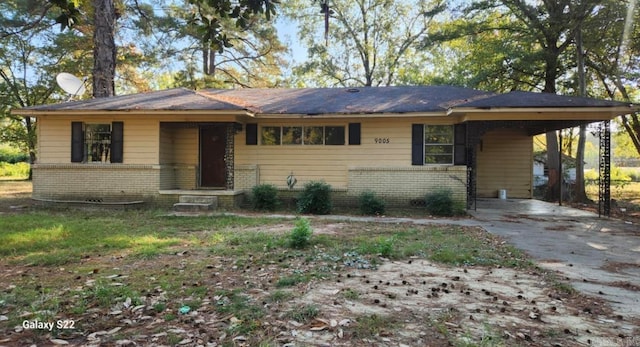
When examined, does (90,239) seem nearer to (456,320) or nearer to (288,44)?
(456,320)

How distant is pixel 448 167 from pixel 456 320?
8.63m

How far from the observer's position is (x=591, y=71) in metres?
18.0

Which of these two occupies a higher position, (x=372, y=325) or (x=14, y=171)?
(x=14, y=171)

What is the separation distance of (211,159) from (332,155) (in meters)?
4.19

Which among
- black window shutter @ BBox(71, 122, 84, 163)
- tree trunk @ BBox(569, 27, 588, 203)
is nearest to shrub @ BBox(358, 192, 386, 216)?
tree trunk @ BBox(569, 27, 588, 203)

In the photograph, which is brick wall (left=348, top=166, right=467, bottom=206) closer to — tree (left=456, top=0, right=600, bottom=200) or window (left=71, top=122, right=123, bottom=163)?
tree (left=456, top=0, right=600, bottom=200)

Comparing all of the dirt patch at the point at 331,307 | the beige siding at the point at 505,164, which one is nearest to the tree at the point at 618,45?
the beige siding at the point at 505,164

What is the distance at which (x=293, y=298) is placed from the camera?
3.75 m

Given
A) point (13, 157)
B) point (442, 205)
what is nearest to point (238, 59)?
point (442, 205)

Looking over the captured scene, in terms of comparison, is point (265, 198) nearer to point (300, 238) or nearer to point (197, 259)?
point (300, 238)

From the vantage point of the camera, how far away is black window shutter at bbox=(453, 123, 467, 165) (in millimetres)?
11328

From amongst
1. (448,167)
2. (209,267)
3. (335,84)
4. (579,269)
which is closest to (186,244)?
(209,267)

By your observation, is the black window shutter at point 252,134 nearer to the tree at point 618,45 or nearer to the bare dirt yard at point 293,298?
the bare dirt yard at point 293,298

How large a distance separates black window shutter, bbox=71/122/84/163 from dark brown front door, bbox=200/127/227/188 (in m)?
3.55
